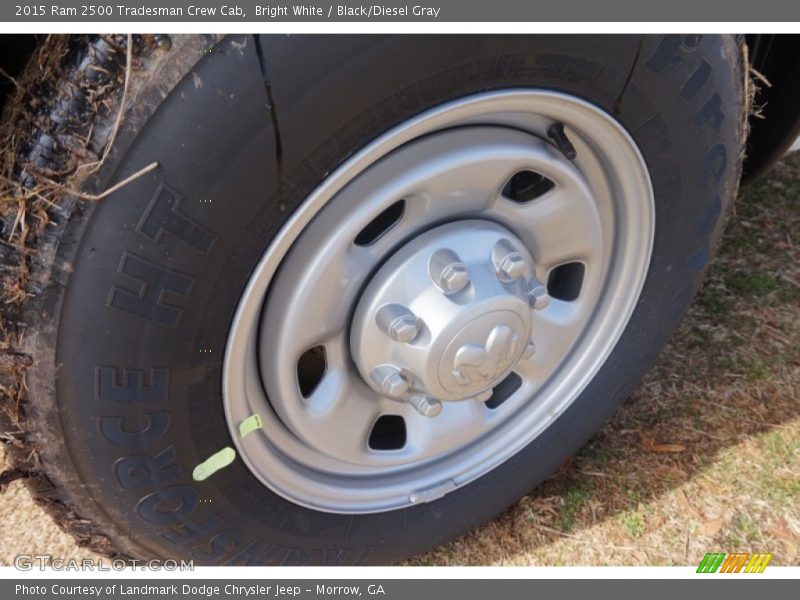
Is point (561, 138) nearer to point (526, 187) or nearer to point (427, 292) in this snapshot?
point (526, 187)

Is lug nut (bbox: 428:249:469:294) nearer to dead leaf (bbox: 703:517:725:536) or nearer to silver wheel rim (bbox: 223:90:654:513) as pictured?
silver wheel rim (bbox: 223:90:654:513)

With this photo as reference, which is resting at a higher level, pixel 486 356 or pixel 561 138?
pixel 561 138

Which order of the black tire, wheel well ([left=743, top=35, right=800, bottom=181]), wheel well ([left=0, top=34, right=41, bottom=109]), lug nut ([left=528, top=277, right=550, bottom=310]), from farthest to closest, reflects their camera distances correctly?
wheel well ([left=743, top=35, right=800, bottom=181]) < lug nut ([left=528, top=277, right=550, bottom=310]) < wheel well ([left=0, top=34, right=41, bottom=109]) < the black tire

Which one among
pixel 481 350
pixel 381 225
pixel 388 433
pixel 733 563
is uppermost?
pixel 381 225

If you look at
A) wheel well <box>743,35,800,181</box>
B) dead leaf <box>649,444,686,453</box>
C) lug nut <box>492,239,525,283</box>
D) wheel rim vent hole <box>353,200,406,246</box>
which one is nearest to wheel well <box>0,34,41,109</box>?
wheel rim vent hole <box>353,200,406,246</box>

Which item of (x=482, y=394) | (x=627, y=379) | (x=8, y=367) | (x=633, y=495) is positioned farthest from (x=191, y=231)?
(x=633, y=495)

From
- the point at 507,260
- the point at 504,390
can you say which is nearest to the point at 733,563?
the point at 504,390

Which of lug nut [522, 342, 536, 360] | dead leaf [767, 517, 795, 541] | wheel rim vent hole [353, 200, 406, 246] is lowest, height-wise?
dead leaf [767, 517, 795, 541]

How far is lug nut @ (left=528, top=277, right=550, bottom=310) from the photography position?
145cm

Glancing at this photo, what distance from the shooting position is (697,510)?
1.86 metres

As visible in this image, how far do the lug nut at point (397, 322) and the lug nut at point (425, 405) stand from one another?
6.6 inches

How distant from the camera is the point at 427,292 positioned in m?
1.33

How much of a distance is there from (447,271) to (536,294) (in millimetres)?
222

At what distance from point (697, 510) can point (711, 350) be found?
515 mm
